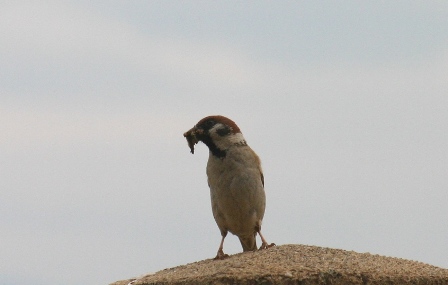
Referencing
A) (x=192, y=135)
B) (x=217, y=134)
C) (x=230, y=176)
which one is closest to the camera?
(x=230, y=176)

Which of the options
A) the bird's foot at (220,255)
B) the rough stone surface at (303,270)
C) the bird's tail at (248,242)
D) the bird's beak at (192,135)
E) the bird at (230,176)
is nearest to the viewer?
the rough stone surface at (303,270)

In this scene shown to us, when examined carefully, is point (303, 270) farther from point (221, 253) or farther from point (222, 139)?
point (222, 139)

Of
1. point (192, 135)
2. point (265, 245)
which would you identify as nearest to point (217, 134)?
point (192, 135)

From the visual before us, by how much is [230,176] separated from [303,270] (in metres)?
3.19

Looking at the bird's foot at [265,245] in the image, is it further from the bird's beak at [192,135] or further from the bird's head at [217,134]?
the bird's beak at [192,135]

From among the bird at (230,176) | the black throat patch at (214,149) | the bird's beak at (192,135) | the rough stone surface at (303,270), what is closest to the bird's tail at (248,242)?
the bird at (230,176)

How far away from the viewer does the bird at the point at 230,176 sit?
11586 millimetres

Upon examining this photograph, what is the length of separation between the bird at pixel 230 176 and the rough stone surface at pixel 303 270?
160 centimetres

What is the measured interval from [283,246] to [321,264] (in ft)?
4.93

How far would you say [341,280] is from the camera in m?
8.53

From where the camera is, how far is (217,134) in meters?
11.7

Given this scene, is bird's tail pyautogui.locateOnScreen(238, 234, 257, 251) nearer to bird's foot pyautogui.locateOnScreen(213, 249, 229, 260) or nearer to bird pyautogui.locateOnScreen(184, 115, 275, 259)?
bird pyautogui.locateOnScreen(184, 115, 275, 259)

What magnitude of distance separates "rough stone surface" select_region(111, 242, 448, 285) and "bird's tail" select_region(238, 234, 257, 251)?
2.03m

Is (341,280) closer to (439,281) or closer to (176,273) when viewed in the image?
(439,281)
